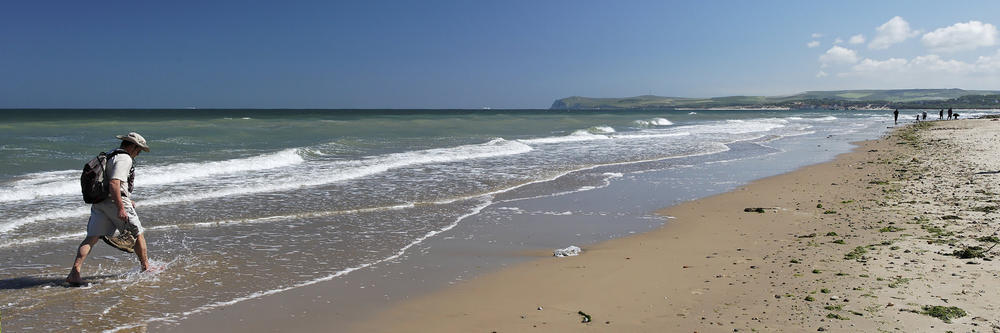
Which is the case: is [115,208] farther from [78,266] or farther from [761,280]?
[761,280]

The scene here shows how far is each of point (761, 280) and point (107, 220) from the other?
6.42 m

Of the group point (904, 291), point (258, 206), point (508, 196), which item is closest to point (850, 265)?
point (904, 291)

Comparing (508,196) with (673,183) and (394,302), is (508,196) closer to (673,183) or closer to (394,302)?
(673,183)

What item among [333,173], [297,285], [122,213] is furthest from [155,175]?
[297,285]

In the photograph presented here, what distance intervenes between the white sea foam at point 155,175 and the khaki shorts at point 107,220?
268 inches

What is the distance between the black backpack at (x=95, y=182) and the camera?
18.5ft

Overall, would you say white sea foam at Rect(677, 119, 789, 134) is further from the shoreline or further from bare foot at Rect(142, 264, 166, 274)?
bare foot at Rect(142, 264, 166, 274)

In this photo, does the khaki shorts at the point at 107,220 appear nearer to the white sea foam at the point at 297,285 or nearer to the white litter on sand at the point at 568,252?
the white sea foam at the point at 297,285

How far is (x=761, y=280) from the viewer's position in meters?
5.54

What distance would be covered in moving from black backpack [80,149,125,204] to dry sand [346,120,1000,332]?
2.74 m

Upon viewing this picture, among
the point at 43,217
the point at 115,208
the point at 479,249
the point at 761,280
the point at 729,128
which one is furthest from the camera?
the point at 729,128

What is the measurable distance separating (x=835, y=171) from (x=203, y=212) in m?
15.0

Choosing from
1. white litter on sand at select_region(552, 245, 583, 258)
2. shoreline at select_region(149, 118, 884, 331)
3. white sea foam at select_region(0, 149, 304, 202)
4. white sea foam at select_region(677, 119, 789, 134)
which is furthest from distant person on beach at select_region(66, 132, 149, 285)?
white sea foam at select_region(677, 119, 789, 134)

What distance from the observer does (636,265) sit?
6.43 metres
